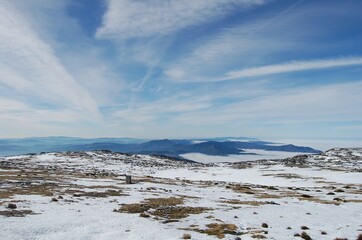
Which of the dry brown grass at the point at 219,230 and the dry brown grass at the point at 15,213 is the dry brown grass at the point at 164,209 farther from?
the dry brown grass at the point at 15,213

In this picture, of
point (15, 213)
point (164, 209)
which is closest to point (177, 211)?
point (164, 209)

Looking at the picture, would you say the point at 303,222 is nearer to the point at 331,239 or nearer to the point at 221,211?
the point at 331,239

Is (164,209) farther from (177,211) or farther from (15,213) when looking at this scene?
(15,213)

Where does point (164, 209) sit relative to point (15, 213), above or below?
below

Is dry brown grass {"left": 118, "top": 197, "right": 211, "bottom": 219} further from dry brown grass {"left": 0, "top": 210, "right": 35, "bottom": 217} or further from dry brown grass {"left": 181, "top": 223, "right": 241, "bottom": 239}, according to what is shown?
dry brown grass {"left": 0, "top": 210, "right": 35, "bottom": 217}

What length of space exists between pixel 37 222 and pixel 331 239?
2422 cm

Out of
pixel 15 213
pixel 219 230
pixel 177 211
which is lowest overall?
pixel 177 211

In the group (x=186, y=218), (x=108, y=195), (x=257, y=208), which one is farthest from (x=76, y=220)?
(x=257, y=208)

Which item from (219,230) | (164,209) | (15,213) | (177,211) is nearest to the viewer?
(219,230)

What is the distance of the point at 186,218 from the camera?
108 ft

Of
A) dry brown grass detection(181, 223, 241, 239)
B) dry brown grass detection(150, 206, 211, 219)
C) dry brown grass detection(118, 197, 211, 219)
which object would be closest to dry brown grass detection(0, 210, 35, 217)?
dry brown grass detection(118, 197, 211, 219)

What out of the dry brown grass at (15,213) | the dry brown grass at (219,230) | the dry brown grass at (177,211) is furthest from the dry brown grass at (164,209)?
the dry brown grass at (15,213)

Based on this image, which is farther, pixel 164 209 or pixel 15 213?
pixel 164 209

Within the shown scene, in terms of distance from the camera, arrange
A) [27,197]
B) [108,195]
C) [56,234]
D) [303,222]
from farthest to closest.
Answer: [108,195], [27,197], [303,222], [56,234]
